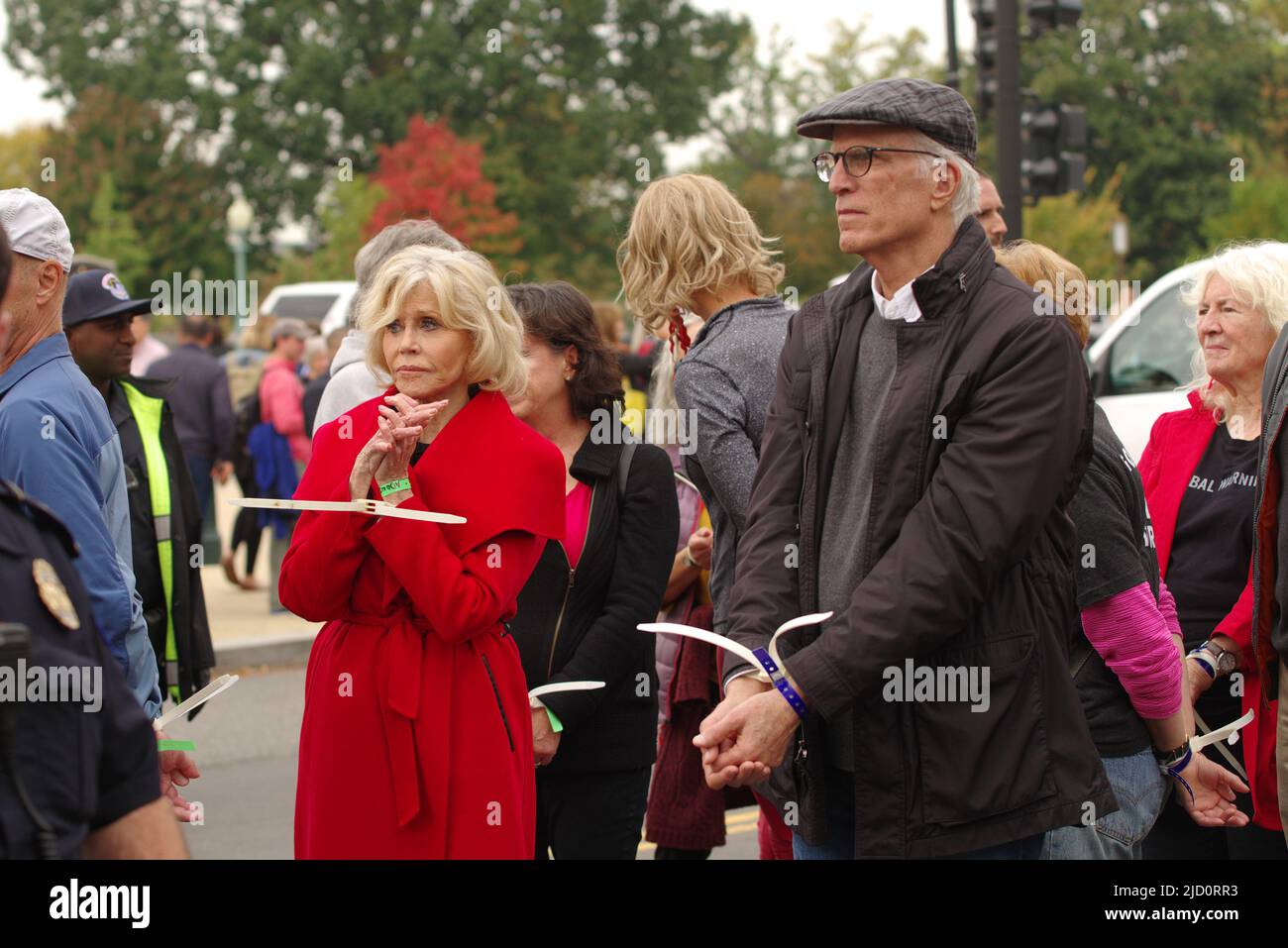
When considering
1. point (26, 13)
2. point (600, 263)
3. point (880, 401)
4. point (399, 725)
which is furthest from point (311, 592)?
point (26, 13)

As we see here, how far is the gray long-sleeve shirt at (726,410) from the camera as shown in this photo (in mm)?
4121

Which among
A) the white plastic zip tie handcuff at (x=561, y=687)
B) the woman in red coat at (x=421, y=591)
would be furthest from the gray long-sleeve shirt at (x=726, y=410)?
the woman in red coat at (x=421, y=591)

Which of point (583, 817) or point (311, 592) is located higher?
point (311, 592)

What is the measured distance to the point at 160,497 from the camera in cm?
486

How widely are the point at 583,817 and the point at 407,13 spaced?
44.5m

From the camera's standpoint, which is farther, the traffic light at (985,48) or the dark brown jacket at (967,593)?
the traffic light at (985,48)

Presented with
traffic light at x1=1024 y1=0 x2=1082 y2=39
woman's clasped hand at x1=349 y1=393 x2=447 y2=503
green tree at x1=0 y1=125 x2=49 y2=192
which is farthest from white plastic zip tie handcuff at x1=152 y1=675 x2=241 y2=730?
green tree at x1=0 y1=125 x2=49 y2=192

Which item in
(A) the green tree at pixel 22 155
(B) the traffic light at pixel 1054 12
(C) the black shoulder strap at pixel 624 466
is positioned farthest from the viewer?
(A) the green tree at pixel 22 155

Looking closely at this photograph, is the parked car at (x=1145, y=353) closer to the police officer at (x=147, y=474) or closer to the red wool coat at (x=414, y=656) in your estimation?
the police officer at (x=147, y=474)

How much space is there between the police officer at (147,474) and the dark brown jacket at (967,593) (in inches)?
99.9

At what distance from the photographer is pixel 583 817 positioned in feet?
13.6

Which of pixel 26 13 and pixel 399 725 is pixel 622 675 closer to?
pixel 399 725

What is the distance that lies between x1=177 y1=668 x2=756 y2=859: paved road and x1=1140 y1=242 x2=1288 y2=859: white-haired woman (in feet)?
8.22

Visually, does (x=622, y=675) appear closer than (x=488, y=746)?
No
